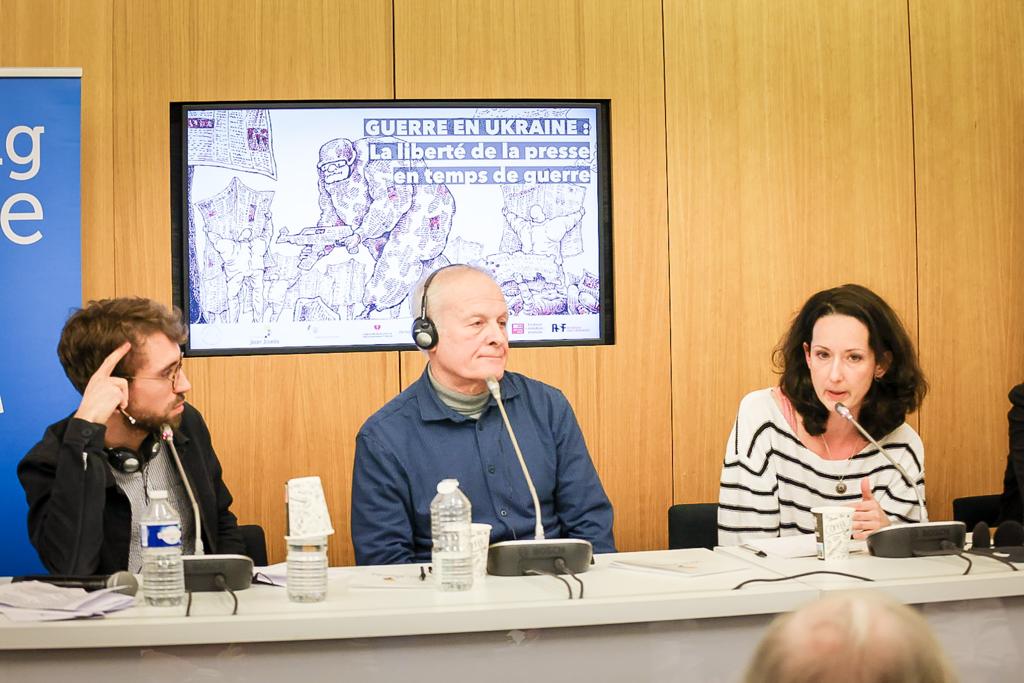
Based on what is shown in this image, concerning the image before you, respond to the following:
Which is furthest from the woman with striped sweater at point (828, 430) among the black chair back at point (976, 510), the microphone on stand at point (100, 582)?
the microphone on stand at point (100, 582)

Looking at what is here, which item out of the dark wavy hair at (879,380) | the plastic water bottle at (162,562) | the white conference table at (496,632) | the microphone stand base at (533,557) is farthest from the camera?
the dark wavy hair at (879,380)

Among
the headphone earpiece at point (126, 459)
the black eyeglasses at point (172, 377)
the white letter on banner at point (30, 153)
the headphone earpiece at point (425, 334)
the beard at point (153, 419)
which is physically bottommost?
the headphone earpiece at point (126, 459)

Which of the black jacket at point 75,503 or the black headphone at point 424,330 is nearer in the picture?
the black jacket at point 75,503

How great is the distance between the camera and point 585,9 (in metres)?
3.87

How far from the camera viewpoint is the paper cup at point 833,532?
7.66ft

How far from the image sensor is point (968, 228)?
4090 mm

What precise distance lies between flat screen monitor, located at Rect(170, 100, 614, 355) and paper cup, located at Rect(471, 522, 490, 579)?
1669 millimetres

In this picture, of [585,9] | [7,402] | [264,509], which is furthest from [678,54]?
[7,402]

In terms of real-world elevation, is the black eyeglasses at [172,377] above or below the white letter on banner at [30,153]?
below

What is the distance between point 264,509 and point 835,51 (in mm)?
2701

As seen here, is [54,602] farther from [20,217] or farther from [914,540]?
[20,217]

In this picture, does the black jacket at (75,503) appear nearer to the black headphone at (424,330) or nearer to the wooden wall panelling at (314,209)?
the black headphone at (424,330)

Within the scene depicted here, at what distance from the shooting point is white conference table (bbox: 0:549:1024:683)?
6.14ft

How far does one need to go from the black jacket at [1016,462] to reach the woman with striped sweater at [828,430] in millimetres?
349
